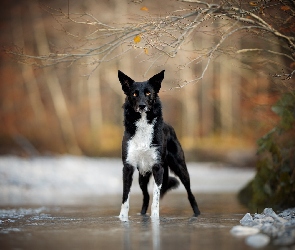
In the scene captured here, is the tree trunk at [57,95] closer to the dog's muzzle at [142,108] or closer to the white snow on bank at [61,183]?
the white snow on bank at [61,183]

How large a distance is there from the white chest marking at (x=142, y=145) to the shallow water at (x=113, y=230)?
79 centimetres

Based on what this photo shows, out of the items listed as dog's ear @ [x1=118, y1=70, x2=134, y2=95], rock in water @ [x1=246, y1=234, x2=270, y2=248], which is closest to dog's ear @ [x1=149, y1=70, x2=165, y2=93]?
dog's ear @ [x1=118, y1=70, x2=134, y2=95]

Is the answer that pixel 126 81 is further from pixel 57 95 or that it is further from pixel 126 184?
pixel 57 95

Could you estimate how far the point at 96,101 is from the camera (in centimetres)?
3450

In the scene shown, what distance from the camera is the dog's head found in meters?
7.53

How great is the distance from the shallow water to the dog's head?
146cm

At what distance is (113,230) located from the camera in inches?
244

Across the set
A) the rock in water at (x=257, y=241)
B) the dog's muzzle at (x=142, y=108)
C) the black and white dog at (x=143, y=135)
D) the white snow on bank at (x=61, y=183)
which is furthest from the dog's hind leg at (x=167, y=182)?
the white snow on bank at (x=61, y=183)

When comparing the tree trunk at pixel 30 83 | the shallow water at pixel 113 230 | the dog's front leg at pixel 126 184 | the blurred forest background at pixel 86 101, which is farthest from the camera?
the tree trunk at pixel 30 83

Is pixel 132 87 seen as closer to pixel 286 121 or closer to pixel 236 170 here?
pixel 286 121

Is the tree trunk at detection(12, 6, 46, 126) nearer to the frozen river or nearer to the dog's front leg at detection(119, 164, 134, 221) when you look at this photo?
the frozen river

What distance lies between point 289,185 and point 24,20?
91.3ft

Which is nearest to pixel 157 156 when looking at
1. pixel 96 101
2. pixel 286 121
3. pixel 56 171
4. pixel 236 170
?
pixel 286 121

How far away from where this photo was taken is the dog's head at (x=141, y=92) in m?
7.53
